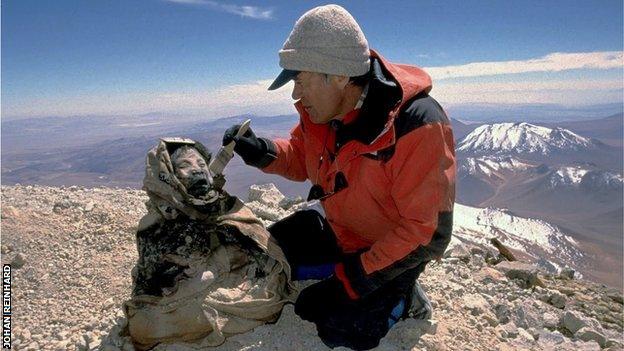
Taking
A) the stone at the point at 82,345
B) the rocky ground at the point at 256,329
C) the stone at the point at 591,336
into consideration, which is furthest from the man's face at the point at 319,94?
the stone at the point at 591,336

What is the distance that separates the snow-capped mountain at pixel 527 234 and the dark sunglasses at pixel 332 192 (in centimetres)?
12700

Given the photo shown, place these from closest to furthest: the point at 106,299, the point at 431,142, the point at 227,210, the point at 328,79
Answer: the point at 431,142
the point at 328,79
the point at 227,210
the point at 106,299

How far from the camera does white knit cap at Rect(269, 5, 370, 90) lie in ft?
9.27

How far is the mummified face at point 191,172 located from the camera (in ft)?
10.3

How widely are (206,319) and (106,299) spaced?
2.01m

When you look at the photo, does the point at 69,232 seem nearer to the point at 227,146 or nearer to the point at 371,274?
the point at 227,146

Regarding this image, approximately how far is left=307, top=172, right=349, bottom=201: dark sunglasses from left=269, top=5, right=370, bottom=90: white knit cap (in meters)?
0.77

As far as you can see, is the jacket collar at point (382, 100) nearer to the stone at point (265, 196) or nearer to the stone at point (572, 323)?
the stone at point (572, 323)

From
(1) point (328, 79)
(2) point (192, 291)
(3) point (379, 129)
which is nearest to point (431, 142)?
(3) point (379, 129)

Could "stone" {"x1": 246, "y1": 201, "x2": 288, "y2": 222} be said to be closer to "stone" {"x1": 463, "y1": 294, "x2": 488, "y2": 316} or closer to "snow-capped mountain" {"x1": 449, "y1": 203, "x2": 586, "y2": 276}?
"stone" {"x1": 463, "y1": 294, "x2": 488, "y2": 316}

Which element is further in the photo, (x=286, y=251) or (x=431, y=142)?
(x=286, y=251)

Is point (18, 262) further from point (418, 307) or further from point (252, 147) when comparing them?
point (418, 307)

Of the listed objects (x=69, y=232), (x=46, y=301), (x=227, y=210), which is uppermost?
(x=227, y=210)

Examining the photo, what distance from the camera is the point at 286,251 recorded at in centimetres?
376
